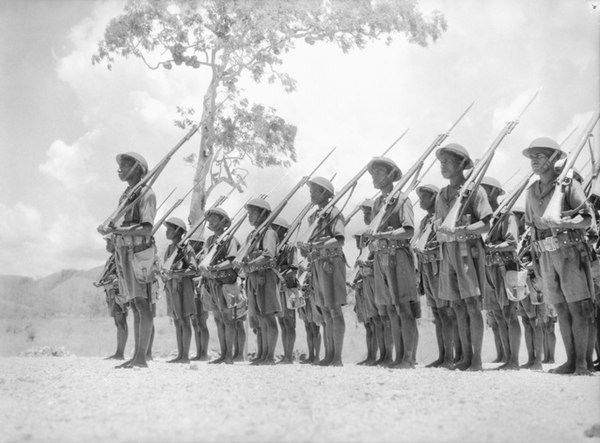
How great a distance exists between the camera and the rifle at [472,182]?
7.31m

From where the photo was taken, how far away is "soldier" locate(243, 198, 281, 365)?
1006cm

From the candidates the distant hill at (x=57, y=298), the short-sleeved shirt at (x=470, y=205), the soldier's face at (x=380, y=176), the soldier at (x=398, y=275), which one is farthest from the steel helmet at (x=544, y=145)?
the distant hill at (x=57, y=298)

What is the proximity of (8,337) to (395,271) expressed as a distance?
19006 millimetres

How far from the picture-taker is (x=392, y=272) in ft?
27.2

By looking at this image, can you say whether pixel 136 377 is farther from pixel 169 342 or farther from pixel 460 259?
pixel 169 342

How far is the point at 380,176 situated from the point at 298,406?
4.84 metres

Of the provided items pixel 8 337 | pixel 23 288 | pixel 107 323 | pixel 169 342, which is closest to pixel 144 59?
pixel 169 342

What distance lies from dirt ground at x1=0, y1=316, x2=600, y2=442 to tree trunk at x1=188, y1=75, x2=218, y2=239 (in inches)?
328

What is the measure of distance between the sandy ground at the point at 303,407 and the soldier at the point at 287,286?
14.7 feet

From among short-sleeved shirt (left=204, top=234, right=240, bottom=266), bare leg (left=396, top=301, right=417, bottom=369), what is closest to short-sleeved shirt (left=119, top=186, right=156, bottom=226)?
short-sleeved shirt (left=204, top=234, right=240, bottom=266)

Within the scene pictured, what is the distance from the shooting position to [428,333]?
26.0 metres

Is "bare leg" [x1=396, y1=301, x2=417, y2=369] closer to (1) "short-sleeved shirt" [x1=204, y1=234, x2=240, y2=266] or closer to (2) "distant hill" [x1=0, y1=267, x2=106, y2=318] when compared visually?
(1) "short-sleeved shirt" [x1=204, y1=234, x2=240, y2=266]

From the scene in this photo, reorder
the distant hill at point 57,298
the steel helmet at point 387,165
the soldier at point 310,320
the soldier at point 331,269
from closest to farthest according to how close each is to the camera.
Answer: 1. the steel helmet at point 387,165
2. the soldier at point 331,269
3. the soldier at point 310,320
4. the distant hill at point 57,298

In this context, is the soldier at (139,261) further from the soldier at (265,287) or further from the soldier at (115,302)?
the soldier at (115,302)
